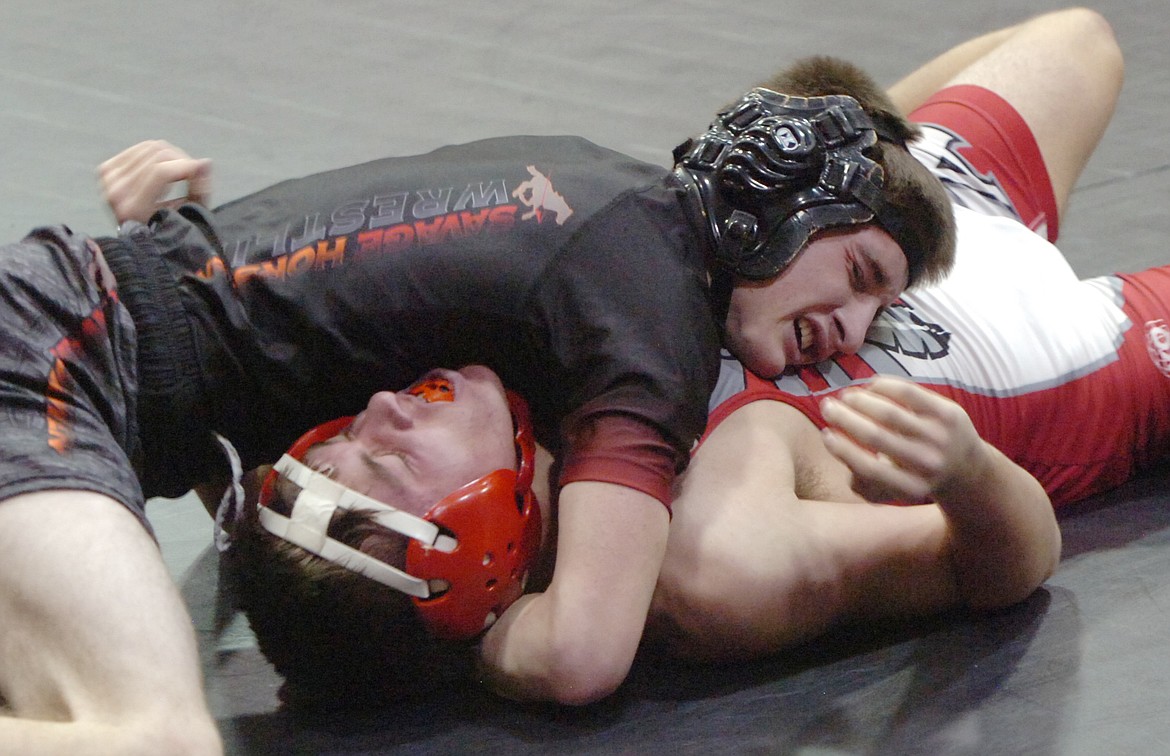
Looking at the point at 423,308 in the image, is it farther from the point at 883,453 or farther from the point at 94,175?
the point at 94,175

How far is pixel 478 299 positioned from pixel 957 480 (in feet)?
2.42

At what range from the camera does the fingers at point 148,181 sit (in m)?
2.30

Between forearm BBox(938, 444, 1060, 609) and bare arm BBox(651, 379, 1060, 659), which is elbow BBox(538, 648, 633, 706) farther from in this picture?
forearm BBox(938, 444, 1060, 609)

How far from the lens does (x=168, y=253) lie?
2088 millimetres

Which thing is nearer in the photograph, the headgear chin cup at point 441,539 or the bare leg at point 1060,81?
the headgear chin cup at point 441,539

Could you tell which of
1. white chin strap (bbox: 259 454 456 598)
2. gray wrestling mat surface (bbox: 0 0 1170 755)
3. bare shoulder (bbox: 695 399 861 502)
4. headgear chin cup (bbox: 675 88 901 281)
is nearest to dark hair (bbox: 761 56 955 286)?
headgear chin cup (bbox: 675 88 901 281)

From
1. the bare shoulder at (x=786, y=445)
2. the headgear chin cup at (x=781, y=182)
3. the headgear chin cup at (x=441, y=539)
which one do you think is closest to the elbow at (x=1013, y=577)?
the bare shoulder at (x=786, y=445)

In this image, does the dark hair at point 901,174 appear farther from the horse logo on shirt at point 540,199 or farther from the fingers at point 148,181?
the fingers at point 148,181

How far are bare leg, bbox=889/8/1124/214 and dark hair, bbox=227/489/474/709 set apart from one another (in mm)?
1915

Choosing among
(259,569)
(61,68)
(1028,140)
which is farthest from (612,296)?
(61,68)

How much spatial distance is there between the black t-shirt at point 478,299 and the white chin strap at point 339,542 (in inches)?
8.6

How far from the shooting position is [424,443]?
1978 millimetres

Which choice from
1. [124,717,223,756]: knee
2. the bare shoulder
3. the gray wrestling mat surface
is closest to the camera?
[124,717,223,756]: knee

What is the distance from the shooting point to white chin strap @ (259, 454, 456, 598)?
1.87 metres
